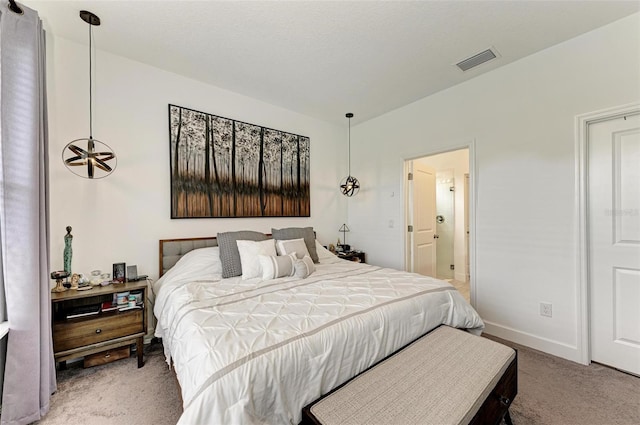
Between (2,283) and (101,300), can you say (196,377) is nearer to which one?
(2,283)

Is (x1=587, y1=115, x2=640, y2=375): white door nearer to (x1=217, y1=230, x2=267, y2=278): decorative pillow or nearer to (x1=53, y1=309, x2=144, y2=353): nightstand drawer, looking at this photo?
(x1=217, y1=230, x2=267, y2=278): decorative pillow

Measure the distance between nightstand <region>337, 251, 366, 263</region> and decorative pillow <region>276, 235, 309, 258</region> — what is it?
3.99ft

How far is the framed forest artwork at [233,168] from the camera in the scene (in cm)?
284

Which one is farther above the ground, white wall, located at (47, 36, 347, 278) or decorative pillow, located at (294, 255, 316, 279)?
white wall, located at (47, 36, 347, 278)

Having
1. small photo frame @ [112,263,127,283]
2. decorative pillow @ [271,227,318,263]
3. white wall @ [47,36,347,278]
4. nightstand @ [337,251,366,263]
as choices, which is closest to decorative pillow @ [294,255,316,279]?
decorative pillow @ [271,227,318,263]

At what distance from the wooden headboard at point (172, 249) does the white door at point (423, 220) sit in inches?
113

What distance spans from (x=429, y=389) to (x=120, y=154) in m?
3.05

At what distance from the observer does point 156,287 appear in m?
2.51

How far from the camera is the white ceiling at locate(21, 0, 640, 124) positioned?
1938mm

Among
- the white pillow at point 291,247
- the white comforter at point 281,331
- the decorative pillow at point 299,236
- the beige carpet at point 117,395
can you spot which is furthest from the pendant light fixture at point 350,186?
the beige carpet at point 117,395

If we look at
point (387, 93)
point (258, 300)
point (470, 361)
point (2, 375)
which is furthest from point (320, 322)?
point (387, 93)

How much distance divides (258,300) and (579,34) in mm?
3373

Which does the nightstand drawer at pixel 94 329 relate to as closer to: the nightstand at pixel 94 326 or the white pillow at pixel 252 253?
the nightstand at pixel 94 326

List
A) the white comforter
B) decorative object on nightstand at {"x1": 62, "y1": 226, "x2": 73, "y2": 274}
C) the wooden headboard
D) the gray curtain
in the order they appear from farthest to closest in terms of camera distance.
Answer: the wooden headboard → decorative object on nightstand at {"x1": 62, "y1": 226, "x2": 73, "y2": 274} → the gray curtain → the white comforter
